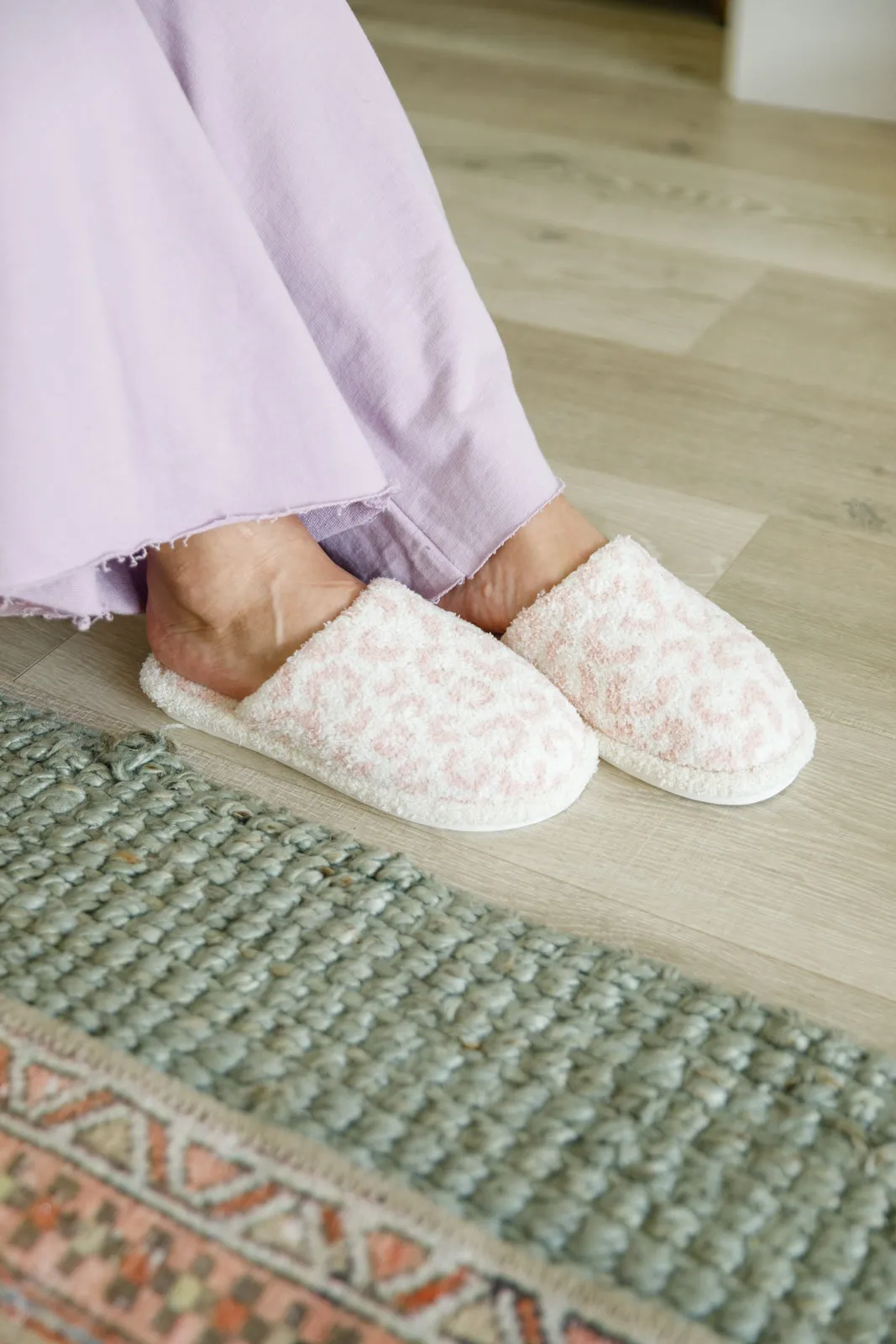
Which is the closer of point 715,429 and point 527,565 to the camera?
point 527,565

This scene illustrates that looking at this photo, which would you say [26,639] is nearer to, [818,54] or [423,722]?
[423,722]

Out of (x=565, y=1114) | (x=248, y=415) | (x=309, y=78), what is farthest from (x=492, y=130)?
(x=565, y=1114)

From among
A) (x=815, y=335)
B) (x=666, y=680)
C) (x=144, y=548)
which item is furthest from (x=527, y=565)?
(x=815, y=335)

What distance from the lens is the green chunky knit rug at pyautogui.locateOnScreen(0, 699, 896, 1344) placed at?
1.90ft

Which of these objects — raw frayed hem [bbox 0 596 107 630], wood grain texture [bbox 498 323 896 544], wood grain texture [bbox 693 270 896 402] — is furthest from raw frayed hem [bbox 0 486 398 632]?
wood grain texture [bbox 693 270 896 402]

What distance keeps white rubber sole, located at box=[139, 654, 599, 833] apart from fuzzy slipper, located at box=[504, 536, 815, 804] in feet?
0.12

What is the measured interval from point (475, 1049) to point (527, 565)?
349mm

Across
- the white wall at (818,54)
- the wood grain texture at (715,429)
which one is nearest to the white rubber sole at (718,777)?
the wood grain texture at (715,429)

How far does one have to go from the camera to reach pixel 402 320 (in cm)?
88

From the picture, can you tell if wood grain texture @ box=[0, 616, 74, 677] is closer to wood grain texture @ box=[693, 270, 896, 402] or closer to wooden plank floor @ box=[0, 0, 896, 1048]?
wooden plank floor @ box=[0, 0, 896, 1048]

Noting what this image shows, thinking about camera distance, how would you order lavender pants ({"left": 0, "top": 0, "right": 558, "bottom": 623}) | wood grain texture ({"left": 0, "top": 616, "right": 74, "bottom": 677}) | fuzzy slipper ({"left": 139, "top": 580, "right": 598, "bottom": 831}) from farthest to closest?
wood grain texture ({"left": 0, "top": 616, "right": 74, "bottom": 677})
fuzzy slipper ({"left": 139, "top": 580, "right": 598, "bottom": 831})
lavender pants ({"left": 0, "top": 0, "right": 558, "bottom": 623})

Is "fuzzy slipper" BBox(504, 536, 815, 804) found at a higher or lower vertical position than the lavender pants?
lower

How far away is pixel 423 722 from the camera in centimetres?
83

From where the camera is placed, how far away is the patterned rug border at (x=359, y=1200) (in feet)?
1.80
